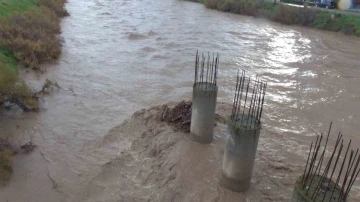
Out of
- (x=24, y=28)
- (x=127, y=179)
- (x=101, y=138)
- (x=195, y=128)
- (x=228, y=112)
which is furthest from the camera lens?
(x=24, y=28)

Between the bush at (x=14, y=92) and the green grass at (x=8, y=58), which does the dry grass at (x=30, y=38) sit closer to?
the green grass at (x=8, y=58)

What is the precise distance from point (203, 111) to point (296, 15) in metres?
20.8

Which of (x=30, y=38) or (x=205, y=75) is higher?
(x=30, y=38)

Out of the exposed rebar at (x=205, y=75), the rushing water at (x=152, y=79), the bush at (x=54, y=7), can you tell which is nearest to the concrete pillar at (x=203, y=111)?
the exposed rebar at (x=205, y=75)

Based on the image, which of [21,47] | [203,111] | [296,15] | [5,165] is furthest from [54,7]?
[203,111]

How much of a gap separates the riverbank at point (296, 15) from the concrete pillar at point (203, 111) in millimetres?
19295

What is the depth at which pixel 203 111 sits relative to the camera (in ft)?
27.5

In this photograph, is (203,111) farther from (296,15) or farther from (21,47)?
(296,15)

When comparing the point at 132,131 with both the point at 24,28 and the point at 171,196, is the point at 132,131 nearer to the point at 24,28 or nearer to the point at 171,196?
the point at 171,196

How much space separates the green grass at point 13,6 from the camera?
1789 centimetres

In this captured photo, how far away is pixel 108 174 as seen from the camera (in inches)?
318

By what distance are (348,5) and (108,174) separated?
94.3 ft

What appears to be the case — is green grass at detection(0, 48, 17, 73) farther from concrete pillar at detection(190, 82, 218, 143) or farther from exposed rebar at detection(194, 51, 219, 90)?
concrete pillar at detection(190, 82, 218, 143)

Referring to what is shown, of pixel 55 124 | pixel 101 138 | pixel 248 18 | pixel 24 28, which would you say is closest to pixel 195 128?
pixel 101 138
